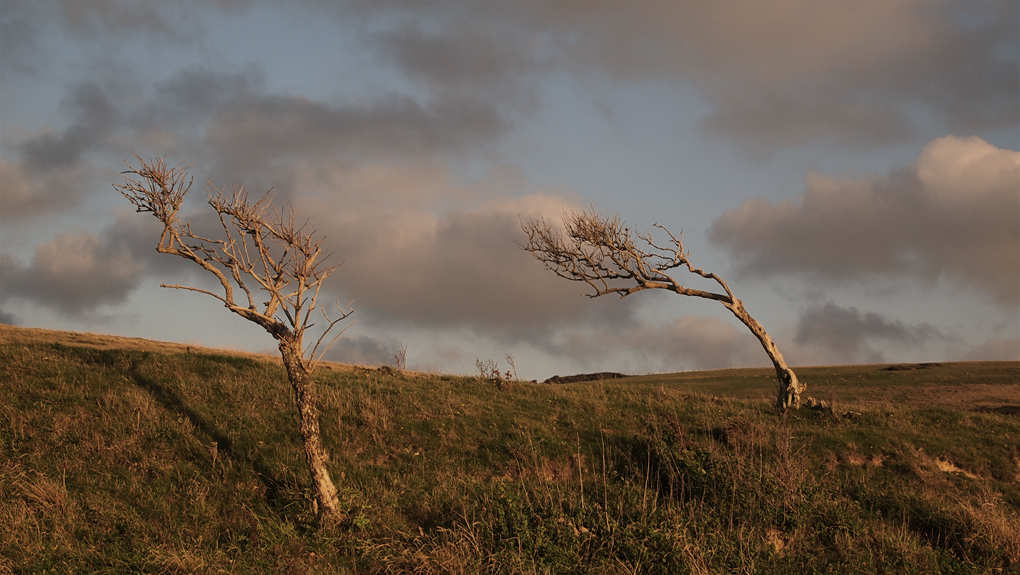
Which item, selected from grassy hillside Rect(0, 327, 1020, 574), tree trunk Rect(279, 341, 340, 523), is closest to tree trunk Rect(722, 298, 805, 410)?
grassy hillside Rect(0, 327, 1020, 574)

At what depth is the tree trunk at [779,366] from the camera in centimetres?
2277

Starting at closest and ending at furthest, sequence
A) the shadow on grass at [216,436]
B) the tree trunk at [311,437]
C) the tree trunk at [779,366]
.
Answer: the tree trunk at [311,437] → the shadow on grass at [216,436] → the tree trunk at [779,366]

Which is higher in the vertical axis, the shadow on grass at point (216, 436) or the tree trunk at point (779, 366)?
the tree trunk at point (779, 366)

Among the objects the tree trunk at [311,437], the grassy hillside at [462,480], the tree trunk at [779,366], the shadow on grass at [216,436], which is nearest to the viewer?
the grassy hillside at [462,480]

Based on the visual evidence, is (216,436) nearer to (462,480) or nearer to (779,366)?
(462,480)

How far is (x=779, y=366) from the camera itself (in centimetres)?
2314

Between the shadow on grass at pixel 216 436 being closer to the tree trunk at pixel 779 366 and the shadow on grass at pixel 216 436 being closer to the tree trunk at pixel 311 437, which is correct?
the tree trunk at pixel 311 437

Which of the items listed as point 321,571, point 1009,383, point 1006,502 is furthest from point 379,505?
point 1009,383

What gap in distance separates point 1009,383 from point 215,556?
4298cm

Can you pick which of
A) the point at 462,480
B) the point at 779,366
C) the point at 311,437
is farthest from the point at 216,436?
the point at 779,366

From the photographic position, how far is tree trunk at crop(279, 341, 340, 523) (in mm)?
10828

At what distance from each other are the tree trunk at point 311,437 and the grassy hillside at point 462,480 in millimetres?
318

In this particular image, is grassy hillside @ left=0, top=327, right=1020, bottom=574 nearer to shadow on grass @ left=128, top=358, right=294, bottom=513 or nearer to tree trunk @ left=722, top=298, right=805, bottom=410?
shadow on grass @ left=128, top=358, right=294, bottom=513

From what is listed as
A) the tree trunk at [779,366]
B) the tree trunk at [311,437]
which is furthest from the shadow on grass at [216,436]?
the tree trunk at [779,366]
